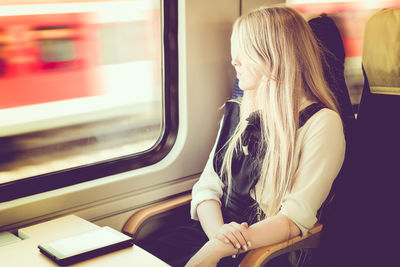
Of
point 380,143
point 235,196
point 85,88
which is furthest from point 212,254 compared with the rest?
point 85,88

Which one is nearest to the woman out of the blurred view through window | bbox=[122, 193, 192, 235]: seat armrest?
bbox=[122, 193, 192, 235]: seat armrest

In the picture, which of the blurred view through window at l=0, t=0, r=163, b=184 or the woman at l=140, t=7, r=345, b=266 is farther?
the blurred view through window at l=0, t=0, r=163, b=184

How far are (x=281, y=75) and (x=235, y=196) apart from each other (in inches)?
22.0

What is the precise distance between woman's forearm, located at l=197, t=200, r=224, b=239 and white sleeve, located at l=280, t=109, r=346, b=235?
30 cm

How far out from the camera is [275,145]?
5.95 feet

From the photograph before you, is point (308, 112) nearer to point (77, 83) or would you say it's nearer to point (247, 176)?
point (247, 176)

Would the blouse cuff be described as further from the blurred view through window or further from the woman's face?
the blurred view through window

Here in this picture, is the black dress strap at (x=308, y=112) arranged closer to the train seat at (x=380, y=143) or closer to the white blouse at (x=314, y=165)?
the white blouse at (x=314, y=165)

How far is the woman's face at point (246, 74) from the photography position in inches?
72.3

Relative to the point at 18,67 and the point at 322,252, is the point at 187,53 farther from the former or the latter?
the point at 322,252

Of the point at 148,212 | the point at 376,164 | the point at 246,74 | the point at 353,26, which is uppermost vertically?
the point at 353,26

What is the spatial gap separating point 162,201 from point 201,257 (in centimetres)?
76

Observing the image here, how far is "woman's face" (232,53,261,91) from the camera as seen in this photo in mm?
1837

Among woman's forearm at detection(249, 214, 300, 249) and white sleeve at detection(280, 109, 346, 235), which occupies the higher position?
white sleeve at detection(280, 109, 346, 235)
